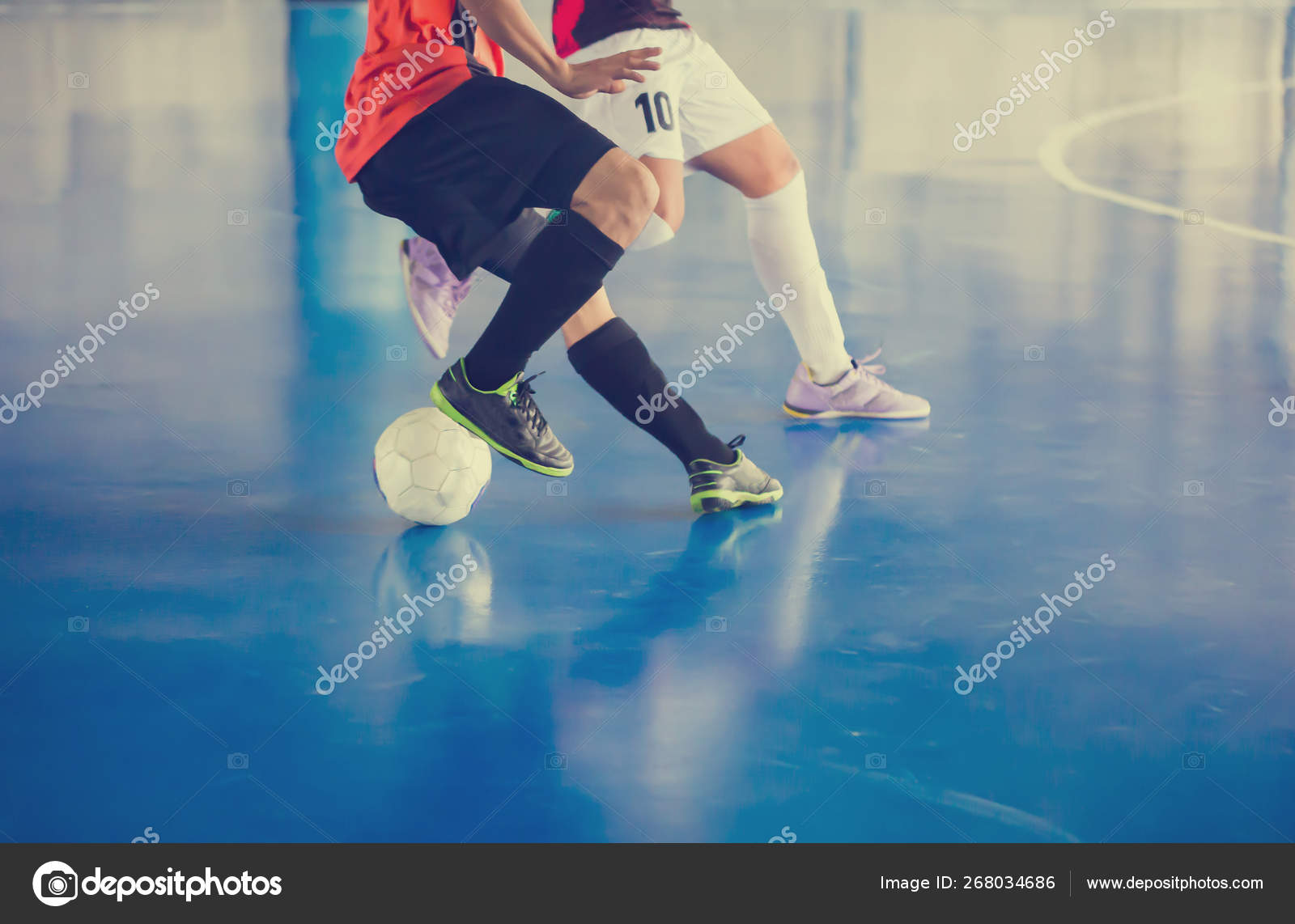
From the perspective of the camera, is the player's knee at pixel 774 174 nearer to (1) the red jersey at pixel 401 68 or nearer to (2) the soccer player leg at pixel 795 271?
(2) the soccer player leg at pixel 795 271

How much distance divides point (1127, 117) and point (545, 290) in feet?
26.4

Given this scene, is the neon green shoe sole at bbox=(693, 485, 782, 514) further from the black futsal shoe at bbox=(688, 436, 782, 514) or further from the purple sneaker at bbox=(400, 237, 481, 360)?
the purple sneaker at bbox=(400, 237, 481, 360)

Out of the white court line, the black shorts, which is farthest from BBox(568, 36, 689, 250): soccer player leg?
the white court line

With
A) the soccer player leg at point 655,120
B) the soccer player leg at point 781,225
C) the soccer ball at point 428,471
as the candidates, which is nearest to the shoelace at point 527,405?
the soccer ball at point 428,471

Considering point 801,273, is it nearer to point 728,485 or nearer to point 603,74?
point 728,485

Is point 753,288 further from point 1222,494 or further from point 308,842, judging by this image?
point 308,842

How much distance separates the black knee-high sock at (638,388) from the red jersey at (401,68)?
2.14 feet

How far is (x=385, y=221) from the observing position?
659cm

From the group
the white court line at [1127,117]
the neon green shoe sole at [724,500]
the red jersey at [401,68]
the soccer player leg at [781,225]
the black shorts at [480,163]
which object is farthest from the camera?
the white court line at [1127,117]

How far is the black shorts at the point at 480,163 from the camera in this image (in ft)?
9.48

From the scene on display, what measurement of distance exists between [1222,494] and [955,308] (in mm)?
2049

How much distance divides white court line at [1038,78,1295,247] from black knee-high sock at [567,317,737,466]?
4201 millimetres
